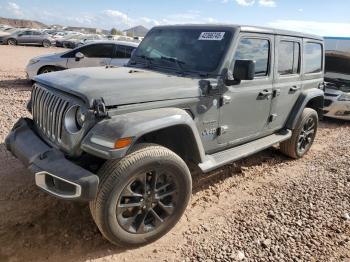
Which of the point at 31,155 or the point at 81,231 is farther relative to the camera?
the point at 81,231

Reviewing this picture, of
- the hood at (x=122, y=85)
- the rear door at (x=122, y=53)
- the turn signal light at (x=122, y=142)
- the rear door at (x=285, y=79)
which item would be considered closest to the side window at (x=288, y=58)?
the rear door at (x=285, y=79)

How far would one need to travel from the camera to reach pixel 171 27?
4461mm

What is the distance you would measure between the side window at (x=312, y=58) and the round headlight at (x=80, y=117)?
374cm

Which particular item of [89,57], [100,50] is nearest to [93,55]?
[89,57]

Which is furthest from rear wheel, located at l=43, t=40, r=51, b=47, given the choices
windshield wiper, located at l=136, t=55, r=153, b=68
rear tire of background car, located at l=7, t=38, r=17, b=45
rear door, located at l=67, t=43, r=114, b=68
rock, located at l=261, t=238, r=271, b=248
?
rock, located at l=261, t=238, r=271, b=248

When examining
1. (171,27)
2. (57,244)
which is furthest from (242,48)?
(57,244)

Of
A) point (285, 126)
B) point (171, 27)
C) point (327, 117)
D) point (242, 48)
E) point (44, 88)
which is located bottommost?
point (327, 117)

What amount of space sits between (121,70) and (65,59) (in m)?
6.38

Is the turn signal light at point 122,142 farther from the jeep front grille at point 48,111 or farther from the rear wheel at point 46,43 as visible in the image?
the rear wheel at point 46,43

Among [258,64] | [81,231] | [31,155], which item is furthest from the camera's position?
[258,64]

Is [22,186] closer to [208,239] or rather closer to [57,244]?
[57,244]

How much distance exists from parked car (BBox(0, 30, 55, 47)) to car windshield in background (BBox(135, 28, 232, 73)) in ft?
95.8

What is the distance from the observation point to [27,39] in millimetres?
30047

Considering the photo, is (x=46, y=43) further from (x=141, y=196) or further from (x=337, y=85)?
(x=141, y=196)
